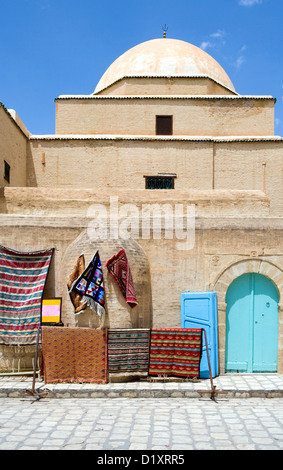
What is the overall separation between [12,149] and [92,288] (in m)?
6.17

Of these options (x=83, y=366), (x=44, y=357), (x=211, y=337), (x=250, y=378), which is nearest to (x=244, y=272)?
(x=211, y=337)

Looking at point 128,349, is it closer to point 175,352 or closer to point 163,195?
point 175,352

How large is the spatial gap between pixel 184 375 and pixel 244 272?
2.30m

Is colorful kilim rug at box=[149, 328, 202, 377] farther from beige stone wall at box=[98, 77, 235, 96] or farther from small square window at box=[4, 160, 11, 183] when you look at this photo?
beige stone wall at box=[98, 77, 235, 96]

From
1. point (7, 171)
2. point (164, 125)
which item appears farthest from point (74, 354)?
point (164, 125)

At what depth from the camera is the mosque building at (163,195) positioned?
8859 millimetres

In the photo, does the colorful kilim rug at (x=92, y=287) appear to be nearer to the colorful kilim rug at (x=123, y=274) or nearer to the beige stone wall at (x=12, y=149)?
the colorful kilim rug at (x=123, y=274)

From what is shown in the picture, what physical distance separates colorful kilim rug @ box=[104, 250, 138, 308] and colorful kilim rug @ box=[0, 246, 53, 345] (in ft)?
4.56

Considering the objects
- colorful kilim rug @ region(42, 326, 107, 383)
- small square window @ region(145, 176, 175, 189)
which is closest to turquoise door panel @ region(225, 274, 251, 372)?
colorful kilim rug @ region(42, 326, 107, 383)

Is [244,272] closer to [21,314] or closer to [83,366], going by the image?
[83,366]

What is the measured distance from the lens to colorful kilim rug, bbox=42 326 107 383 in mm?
8023

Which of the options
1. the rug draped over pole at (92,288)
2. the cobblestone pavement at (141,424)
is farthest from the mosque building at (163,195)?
the cobblestone pavement at (141,424)

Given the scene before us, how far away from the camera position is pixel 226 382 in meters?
8.10

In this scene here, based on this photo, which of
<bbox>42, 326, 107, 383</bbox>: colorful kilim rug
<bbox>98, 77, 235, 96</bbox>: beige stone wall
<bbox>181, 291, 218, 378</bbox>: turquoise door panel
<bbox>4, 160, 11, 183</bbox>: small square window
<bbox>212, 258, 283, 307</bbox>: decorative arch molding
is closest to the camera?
<bbox>42, 326, 107, 383</bbox>: colorful kilim rug
